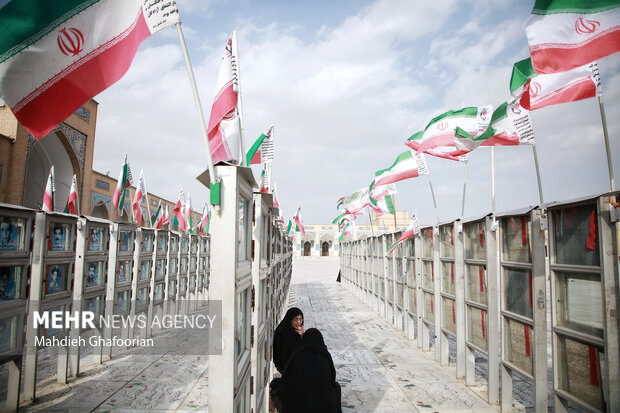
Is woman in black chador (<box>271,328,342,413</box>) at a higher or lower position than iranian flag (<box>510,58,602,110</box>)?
lower

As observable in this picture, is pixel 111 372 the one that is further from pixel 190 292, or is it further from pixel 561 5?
pixel 561 5

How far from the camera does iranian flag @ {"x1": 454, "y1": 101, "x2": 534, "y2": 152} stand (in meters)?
5.53

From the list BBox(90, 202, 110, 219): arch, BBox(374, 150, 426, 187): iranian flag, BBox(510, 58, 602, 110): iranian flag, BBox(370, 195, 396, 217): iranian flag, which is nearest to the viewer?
BBox(510, 58, 602, 110): iranian flag

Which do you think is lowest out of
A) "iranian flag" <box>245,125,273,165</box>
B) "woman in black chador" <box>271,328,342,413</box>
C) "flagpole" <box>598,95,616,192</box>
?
"woman in black chador" <box>271,328,342,413</box>

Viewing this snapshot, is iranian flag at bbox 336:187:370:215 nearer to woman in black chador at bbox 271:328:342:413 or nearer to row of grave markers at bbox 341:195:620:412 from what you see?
row of grave markers at bbox 341:195:620:412

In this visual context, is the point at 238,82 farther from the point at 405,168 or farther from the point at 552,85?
the point at 405,168

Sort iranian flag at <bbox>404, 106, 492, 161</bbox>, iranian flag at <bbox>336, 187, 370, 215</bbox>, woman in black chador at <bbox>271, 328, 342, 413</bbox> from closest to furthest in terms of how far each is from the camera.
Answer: woman in black chador at <bbox>271, 328, 342, 413</bbox> < iranian flag at <bbox>404, 106, 492, 161</bbox> < iranian flag at <bbox>336, 187, 370, 215</bbox>

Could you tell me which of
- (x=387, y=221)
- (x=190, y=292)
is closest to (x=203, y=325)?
(x=190, y=292)

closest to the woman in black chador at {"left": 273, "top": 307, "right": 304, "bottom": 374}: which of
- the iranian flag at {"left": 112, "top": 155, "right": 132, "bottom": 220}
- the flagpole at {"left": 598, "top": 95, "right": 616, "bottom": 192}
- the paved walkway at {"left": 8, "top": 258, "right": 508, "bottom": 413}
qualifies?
the paved walkway at {"left": 8, "top": 258, "right": 508, "bottom": 413}

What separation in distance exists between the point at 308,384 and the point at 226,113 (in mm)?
2353

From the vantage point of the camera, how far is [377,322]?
10703 mm

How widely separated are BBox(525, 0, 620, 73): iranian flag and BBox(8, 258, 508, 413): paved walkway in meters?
3.97

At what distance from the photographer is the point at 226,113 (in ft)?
11.3

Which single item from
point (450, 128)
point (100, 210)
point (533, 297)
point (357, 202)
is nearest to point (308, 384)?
point (533, 297)
